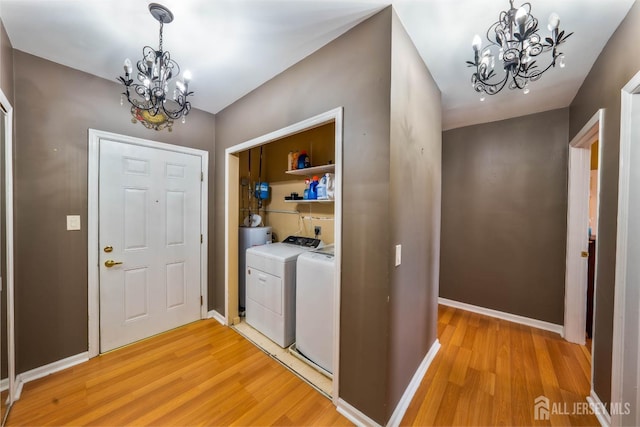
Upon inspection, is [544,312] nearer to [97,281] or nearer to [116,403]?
[116,403]

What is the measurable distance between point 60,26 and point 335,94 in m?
1.85

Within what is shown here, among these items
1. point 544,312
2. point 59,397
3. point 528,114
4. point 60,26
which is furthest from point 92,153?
point 544,312

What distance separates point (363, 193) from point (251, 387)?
1684 millimetres

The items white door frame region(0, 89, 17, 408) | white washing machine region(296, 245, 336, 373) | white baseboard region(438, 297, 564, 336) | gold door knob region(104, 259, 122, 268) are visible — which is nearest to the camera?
white door frame region(0, 89, 17, 408)

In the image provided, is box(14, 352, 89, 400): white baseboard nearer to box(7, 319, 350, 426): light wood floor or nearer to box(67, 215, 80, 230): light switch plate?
box(7, 319, 350, 426): light wood floor

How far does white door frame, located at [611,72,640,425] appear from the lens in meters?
1.34

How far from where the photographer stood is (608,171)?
5.16 feet

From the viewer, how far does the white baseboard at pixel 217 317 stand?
2740 mm

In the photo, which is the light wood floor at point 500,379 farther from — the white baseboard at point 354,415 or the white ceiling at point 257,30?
the white ceiling at point 257,30

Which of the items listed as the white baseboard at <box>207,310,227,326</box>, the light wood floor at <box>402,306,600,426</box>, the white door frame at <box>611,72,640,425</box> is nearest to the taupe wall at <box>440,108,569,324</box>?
the light wood floor at <box>402,306,600,426</box>

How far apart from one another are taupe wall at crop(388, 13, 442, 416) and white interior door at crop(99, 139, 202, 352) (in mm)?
2253

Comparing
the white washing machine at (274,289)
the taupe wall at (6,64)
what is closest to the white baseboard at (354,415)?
the white washing machine at (274,289)

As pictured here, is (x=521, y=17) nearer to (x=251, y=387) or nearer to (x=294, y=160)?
(x=294, y=160)

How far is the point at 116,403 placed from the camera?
1659mm
